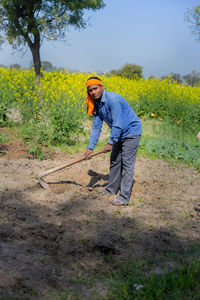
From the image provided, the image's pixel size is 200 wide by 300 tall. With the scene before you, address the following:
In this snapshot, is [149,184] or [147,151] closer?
[149,184]

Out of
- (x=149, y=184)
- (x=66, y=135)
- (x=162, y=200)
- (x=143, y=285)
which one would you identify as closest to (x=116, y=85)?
(x=66, y=135)

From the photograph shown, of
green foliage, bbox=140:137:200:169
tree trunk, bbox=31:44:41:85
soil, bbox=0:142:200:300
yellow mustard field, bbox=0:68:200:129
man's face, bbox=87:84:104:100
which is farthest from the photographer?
tree trunk, bbox=31:44:41:85

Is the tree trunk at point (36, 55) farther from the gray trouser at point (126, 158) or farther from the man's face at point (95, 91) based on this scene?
the man's face at point (95, 91)

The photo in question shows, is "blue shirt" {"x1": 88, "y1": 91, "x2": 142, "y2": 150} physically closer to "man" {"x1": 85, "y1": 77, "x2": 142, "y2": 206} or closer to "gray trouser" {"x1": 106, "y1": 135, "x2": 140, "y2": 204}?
"man" {"x1": 85, "y1": 77, "x2": 142, "y2": 206}

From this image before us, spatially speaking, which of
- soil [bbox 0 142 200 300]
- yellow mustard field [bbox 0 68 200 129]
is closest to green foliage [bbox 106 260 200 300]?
soil [bbox 0 142 200 300]

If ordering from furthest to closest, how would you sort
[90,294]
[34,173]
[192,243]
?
[34,173], [192,243], [90,294]

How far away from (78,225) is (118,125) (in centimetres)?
134

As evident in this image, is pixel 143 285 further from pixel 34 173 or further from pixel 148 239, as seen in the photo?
pixel 34 173

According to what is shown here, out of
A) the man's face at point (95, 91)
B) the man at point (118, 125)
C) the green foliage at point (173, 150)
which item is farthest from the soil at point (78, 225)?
the man's face at point (95, 91)

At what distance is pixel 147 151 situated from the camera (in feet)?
22.2

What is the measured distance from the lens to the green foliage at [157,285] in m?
2.13

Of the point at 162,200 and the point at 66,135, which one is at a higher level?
the point at 66,135

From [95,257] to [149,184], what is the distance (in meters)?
2.53

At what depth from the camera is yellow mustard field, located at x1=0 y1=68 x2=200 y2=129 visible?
745 centimetres
